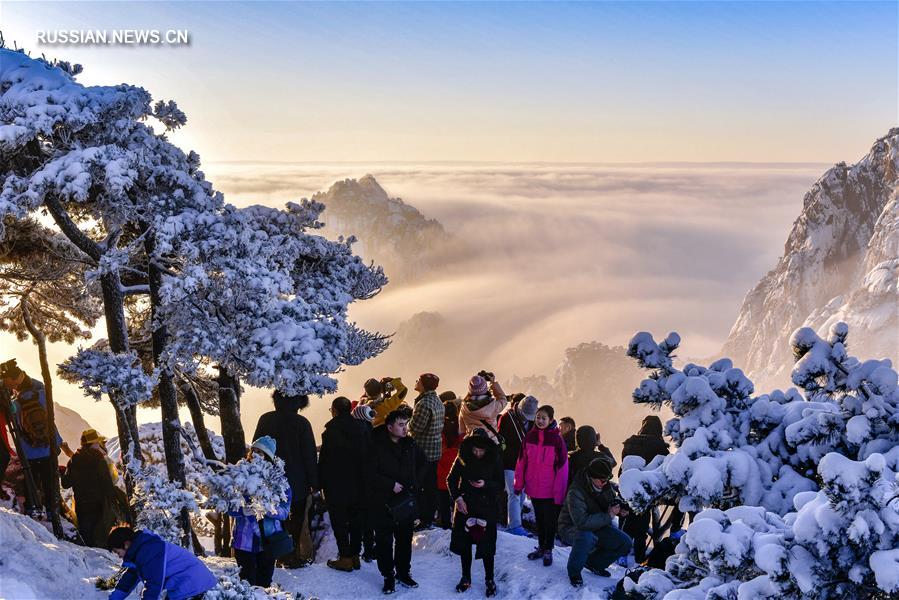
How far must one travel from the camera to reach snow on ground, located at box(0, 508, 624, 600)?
8289 mm

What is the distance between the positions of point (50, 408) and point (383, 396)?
5114 millimetres

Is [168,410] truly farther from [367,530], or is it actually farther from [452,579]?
[452,579]

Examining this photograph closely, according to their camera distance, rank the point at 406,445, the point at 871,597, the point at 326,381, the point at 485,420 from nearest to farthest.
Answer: the point at 871,597 < the point at 406,445 < the point at 326,381 < the point at 485,420

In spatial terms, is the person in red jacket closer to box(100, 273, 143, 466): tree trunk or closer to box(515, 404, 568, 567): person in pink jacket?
box(515, 404, 568, 567): person in pink jacket

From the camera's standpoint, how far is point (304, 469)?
1045cm

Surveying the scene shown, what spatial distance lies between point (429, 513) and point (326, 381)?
316cm

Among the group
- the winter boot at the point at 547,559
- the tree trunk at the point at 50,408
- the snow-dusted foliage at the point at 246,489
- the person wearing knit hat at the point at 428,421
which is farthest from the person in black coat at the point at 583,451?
the tree trunk at the point at 50,408

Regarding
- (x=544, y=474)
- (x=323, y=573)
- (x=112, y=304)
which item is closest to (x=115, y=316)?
(x=112, y=304)

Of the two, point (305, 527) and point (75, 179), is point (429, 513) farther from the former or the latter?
point (75, 179)

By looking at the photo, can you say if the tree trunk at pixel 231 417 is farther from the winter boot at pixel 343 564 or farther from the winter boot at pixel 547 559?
the winter boot at pixel 547 559

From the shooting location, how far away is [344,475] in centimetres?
1041

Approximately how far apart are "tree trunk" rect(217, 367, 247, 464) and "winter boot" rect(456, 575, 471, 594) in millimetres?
4054

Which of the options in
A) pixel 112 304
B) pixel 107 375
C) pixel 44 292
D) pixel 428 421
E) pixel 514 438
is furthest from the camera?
pixel 44 292

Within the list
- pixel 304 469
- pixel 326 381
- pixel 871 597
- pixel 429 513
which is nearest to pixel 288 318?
pixel 326 381
